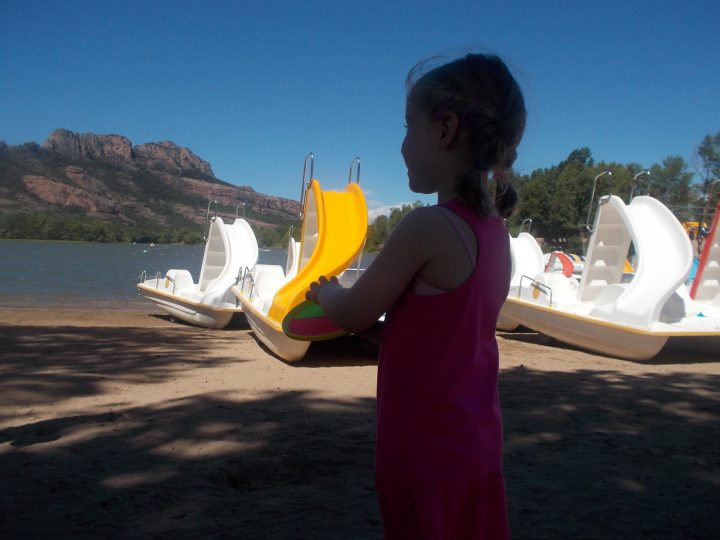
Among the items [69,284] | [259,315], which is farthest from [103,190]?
[259,315]

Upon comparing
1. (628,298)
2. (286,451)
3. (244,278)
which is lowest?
(286,451)

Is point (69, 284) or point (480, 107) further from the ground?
point (480, 107)

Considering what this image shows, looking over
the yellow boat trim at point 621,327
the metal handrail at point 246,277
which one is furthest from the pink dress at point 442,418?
the metal handrail at point 246,277

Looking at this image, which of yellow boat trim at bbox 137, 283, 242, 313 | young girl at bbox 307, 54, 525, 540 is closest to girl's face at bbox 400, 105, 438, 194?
young girl at bbox 307, 54, 525, 540

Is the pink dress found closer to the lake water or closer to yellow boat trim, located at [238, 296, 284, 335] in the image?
yellow boat trim, located at [238, 296, 284, 335]

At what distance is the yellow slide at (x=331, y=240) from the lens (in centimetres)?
789

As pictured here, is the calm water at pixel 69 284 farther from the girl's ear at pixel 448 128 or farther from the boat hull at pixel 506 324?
the girl's ear at pixel 448 128

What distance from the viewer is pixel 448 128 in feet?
4.42

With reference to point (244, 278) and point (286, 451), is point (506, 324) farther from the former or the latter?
point (286, 451)

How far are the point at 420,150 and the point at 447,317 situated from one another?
376mm

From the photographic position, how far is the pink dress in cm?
126

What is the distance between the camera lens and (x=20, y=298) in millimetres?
20422

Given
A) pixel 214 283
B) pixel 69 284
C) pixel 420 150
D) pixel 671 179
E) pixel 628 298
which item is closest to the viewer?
pixel 420 150

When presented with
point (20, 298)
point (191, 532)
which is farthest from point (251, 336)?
point (20, 298)
